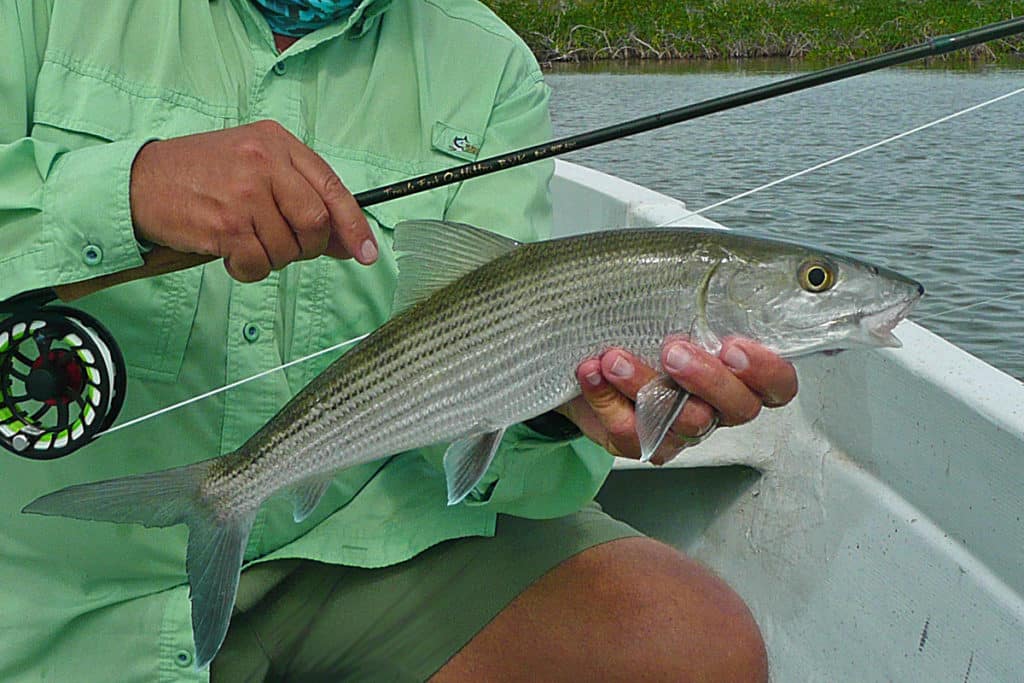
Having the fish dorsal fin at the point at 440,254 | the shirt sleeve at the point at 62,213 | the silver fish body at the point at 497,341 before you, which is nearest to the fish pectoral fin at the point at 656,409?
the silver fish body at the point at 497,341

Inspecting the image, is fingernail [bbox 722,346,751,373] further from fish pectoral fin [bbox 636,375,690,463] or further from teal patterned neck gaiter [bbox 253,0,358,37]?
teal patterned neck gaiter [bbox 253,0,358,37]

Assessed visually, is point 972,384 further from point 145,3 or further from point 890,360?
point 145,3

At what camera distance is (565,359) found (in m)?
2.00

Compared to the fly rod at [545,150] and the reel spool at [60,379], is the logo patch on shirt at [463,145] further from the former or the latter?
the reel spool at [60,379]

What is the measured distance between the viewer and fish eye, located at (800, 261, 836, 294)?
197 cm

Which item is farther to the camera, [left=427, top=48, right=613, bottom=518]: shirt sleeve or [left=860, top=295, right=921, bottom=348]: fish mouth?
[left=427, top=48, right=613, bottom=518]: shirt sleeve

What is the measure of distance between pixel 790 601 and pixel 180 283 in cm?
175

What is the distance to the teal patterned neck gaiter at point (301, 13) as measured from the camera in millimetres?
2318

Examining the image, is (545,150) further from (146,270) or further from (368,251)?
(146,270)

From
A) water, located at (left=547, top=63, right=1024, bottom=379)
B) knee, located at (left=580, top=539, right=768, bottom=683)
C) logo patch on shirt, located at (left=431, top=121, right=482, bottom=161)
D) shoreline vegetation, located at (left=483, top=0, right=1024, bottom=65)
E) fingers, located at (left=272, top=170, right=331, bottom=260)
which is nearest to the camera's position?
fingers, located at (left=272, top=170, right=331, bottom=260)

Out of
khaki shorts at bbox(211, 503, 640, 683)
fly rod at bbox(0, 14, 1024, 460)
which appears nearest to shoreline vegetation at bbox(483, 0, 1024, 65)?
khaki shorts at bbox(211, 503, 640, 683)

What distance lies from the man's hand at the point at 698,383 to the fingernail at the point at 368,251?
1.31 ft

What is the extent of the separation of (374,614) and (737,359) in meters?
0.91

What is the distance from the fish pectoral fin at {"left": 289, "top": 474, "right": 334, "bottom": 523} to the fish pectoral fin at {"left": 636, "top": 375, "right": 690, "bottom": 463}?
1.77 feet
